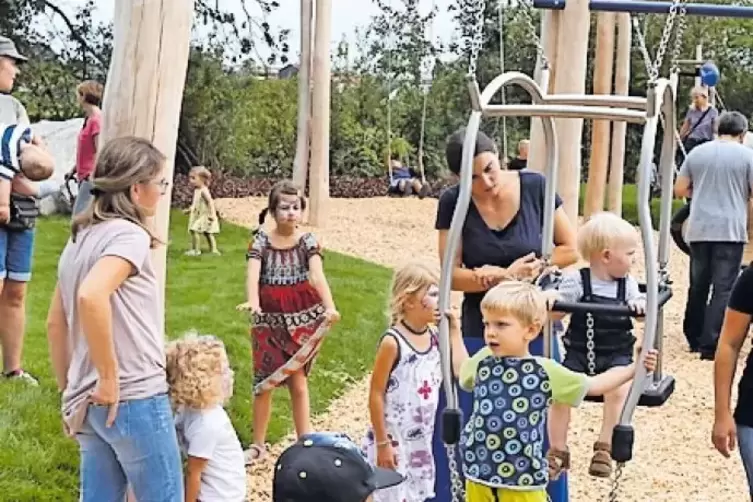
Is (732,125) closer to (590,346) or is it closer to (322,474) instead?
(590,346)

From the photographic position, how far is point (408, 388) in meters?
4.60

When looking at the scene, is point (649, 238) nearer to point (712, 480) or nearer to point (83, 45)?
point (712, 480)

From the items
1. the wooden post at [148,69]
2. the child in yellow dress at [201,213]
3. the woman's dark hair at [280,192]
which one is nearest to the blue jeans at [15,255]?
the woman's dark hair at [280,192]

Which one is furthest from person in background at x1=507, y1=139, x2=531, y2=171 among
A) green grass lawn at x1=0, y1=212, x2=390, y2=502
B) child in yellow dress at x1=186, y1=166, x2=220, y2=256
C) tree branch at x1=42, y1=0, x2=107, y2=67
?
tree branch at x1=42, y1=0, x2=107, y2=67

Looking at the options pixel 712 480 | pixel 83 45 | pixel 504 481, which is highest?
pixel 83 45

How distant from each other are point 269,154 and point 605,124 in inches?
373

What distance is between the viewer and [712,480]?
20.5 ft

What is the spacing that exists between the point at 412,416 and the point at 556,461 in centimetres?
54

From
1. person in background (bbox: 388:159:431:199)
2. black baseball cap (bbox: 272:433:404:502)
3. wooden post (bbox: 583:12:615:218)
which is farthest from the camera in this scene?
person in background (bbox: 388:159:431:199)

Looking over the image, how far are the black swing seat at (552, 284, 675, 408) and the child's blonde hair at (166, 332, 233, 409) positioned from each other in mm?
1214

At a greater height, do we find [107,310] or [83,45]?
[83,45]

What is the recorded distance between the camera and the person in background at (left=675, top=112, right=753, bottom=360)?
8750 millimetres

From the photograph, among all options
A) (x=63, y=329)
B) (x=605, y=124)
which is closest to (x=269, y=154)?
(x=605, y=124)

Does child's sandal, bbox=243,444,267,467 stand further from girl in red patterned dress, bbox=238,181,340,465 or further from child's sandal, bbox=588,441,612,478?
child's sandal, bbox=588,441,612,478
